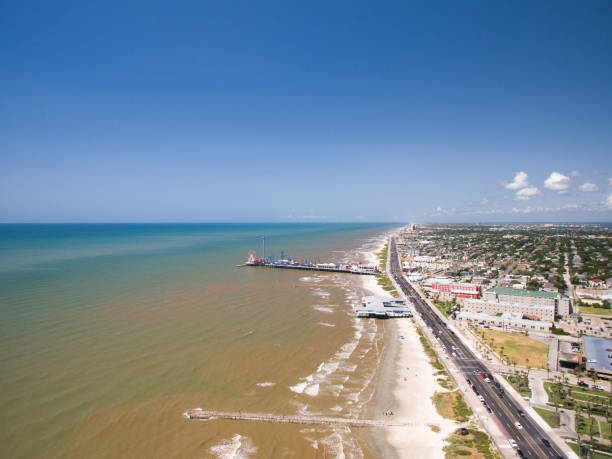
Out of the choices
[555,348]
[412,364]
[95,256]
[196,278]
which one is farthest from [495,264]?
[95,256]

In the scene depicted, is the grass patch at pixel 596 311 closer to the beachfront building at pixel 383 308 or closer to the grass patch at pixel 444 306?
the grass patch at pixel 444 306

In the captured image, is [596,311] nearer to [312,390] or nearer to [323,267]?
[312,390]

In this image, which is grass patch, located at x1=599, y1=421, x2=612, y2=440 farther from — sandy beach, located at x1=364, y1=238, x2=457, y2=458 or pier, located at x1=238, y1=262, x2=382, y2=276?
pier, located at x1=238, y1=262, x2=382, y2=276

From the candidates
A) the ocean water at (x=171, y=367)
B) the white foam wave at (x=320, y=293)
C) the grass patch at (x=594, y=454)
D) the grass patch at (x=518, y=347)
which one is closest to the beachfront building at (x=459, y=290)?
the grass patch at (x=518, y=347)

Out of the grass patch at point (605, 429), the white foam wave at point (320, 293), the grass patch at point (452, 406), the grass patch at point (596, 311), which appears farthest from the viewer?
the white foam wave at point (320, 293)

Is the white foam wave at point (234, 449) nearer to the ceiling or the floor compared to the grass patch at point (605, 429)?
nearer to the ceiling

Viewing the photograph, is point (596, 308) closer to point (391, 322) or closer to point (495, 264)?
point (391, 322)

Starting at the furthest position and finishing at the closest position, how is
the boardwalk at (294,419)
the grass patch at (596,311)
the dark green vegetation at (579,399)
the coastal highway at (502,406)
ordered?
the grass patch at (596,311)
the dark green vegetation at (579,399)
the boardwalk at (294,419)
the coastal highway at (502,406)
